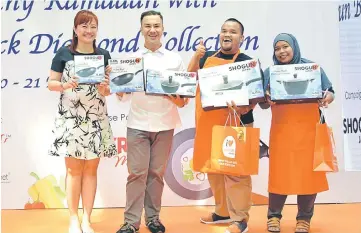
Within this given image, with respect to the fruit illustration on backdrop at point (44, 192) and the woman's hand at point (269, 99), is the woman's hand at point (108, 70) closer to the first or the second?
the woman's hand at point (269, 99)

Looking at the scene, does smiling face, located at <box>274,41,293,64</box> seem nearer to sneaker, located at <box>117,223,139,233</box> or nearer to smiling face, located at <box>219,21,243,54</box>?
smiling face, located at <box>219,21,243,54</box>

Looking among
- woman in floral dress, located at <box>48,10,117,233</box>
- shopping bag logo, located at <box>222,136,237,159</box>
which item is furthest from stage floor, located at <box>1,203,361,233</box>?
shopping bag logo, located at <box>222,136,237,159</box>

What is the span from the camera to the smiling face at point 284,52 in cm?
286

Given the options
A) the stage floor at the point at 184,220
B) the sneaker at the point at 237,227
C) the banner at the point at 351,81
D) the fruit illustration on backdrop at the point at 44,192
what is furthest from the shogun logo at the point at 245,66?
the fruit illustration on backdrop at the point at 44,192

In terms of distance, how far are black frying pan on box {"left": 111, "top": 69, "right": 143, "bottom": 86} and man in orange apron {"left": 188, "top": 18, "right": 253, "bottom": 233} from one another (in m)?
0.45

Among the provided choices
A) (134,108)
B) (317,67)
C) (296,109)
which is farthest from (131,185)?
(317,67)

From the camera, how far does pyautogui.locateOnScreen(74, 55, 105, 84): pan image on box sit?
2754 millimetres

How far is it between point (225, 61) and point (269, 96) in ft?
1.18

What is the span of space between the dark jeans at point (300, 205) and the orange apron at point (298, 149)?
4.6 inches

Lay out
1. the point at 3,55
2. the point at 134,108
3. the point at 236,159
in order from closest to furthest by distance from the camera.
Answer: the point at 236,159
the point at 134,108
the point at 3,55

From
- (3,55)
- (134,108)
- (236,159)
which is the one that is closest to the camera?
(236,159)

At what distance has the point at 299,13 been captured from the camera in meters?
3.90

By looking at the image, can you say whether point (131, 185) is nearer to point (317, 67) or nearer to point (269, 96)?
point (269, 96)

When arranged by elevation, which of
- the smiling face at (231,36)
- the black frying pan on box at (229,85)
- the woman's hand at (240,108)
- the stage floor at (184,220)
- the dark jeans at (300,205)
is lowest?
the stage floor at (184,220)
